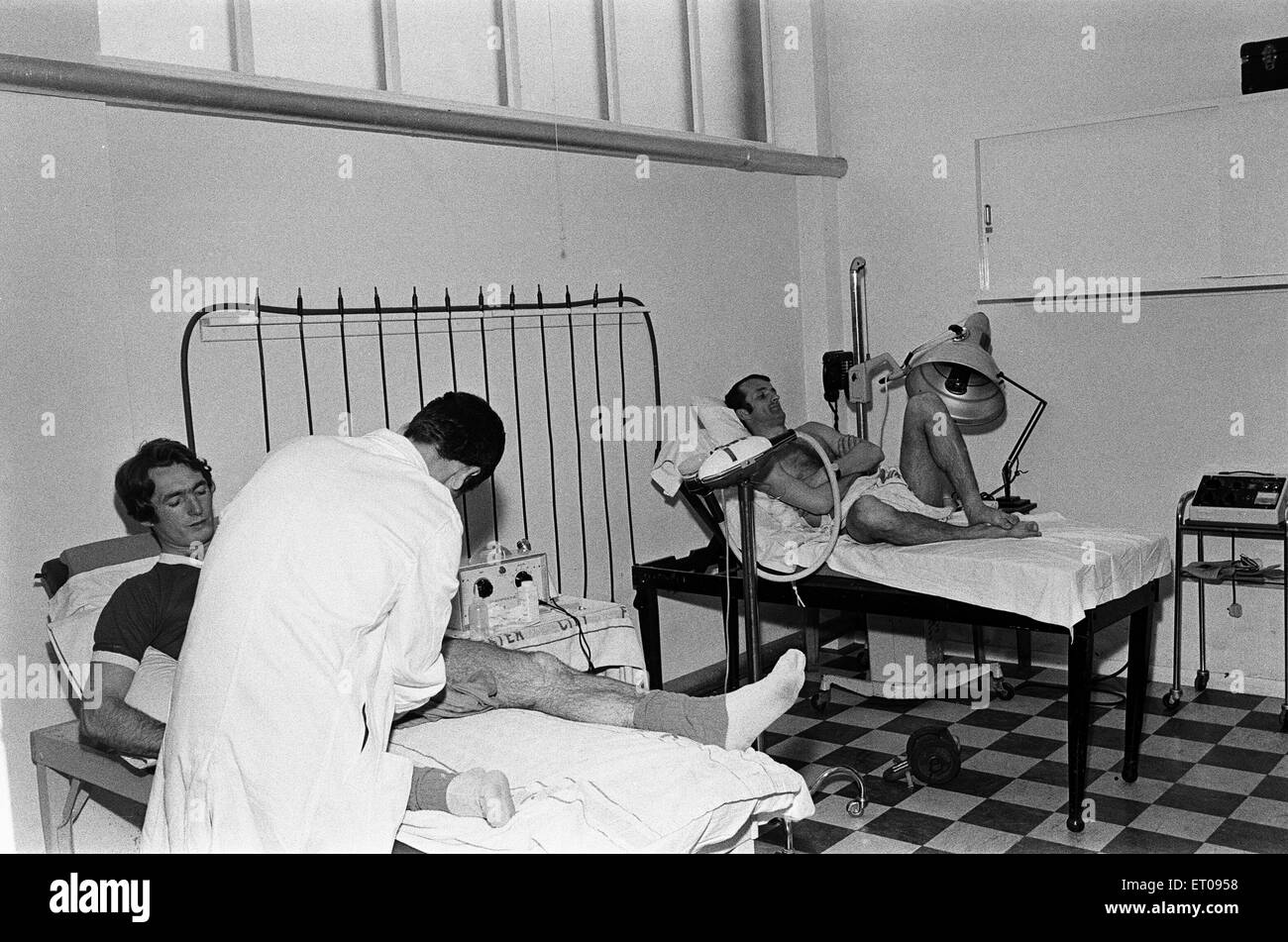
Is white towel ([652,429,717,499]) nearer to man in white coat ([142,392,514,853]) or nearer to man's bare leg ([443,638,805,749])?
man's bare leg ([443,638,805,749])

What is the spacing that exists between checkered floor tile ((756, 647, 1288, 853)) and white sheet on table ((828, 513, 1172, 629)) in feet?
2.06

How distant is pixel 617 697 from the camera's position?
10.6ft

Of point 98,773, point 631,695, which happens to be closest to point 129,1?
point 98,773

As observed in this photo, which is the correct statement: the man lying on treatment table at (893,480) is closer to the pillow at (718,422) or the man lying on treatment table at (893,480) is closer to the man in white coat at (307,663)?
the pillow at (718,422)

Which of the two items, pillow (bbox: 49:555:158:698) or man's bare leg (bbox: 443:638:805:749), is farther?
pillow (bbox: 49:555:158:698)

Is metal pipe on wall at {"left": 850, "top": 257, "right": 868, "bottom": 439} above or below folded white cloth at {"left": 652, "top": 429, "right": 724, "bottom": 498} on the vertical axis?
above

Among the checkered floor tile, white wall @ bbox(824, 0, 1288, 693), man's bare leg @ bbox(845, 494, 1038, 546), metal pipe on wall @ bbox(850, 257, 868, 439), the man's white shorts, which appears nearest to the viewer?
the checkered floor tile

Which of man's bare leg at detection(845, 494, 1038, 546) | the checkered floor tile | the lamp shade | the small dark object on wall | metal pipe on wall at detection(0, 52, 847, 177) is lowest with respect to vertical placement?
the checkered floor tile

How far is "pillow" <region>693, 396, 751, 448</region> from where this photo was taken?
4.98 meters

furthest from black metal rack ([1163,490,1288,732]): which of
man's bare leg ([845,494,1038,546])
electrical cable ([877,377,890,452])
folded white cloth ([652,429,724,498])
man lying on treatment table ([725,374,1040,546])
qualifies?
folded white cloth ([652,429,724,498])

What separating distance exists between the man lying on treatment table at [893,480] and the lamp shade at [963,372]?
13 cm

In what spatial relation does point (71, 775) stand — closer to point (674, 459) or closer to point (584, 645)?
point (584, 645)

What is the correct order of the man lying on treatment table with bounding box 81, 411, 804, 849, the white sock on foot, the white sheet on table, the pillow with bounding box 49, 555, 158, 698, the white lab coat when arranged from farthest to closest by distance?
the white sheet on table
the pillow with bounding box 49, 555, 158, 698
the white sock on foot
the man lying on treatment table with bounding box 81, 411, 804, 849
the white lab coat

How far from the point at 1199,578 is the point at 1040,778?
112 centimetres
